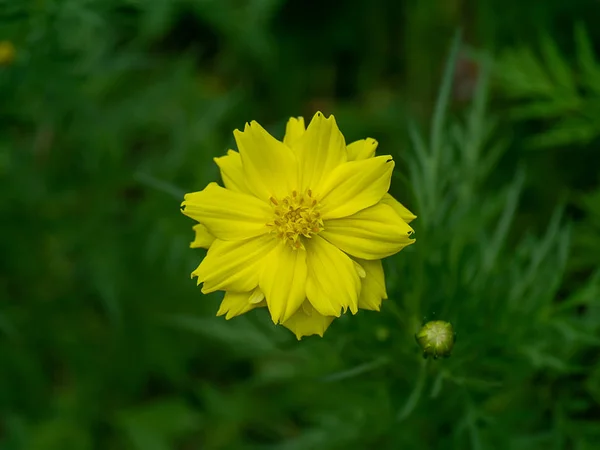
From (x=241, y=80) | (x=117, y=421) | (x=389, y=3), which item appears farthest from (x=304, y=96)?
(x=117, y=421)

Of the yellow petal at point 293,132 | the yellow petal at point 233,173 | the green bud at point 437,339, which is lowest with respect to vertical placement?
the green bud at point 437,339

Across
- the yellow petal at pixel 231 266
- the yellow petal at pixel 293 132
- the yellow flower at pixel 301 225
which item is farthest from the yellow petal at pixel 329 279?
the yellow petal at pixel 293 132

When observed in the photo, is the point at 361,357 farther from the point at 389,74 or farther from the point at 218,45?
the point at 218,45

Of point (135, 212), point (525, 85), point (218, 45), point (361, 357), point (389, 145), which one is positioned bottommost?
point (361, 357)

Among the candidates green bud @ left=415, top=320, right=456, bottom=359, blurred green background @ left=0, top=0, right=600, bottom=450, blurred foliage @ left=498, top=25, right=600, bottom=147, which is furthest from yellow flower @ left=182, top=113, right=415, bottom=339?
blurred foliage @ left=498, top=25, right=600, bottom=147

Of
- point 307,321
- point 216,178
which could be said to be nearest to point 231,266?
point 307,321

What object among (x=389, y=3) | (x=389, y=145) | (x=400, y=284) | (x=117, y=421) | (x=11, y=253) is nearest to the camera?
(x=400, y=284)

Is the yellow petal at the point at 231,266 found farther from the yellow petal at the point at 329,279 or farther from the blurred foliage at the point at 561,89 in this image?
the blurred foliage at the point at 561,89
